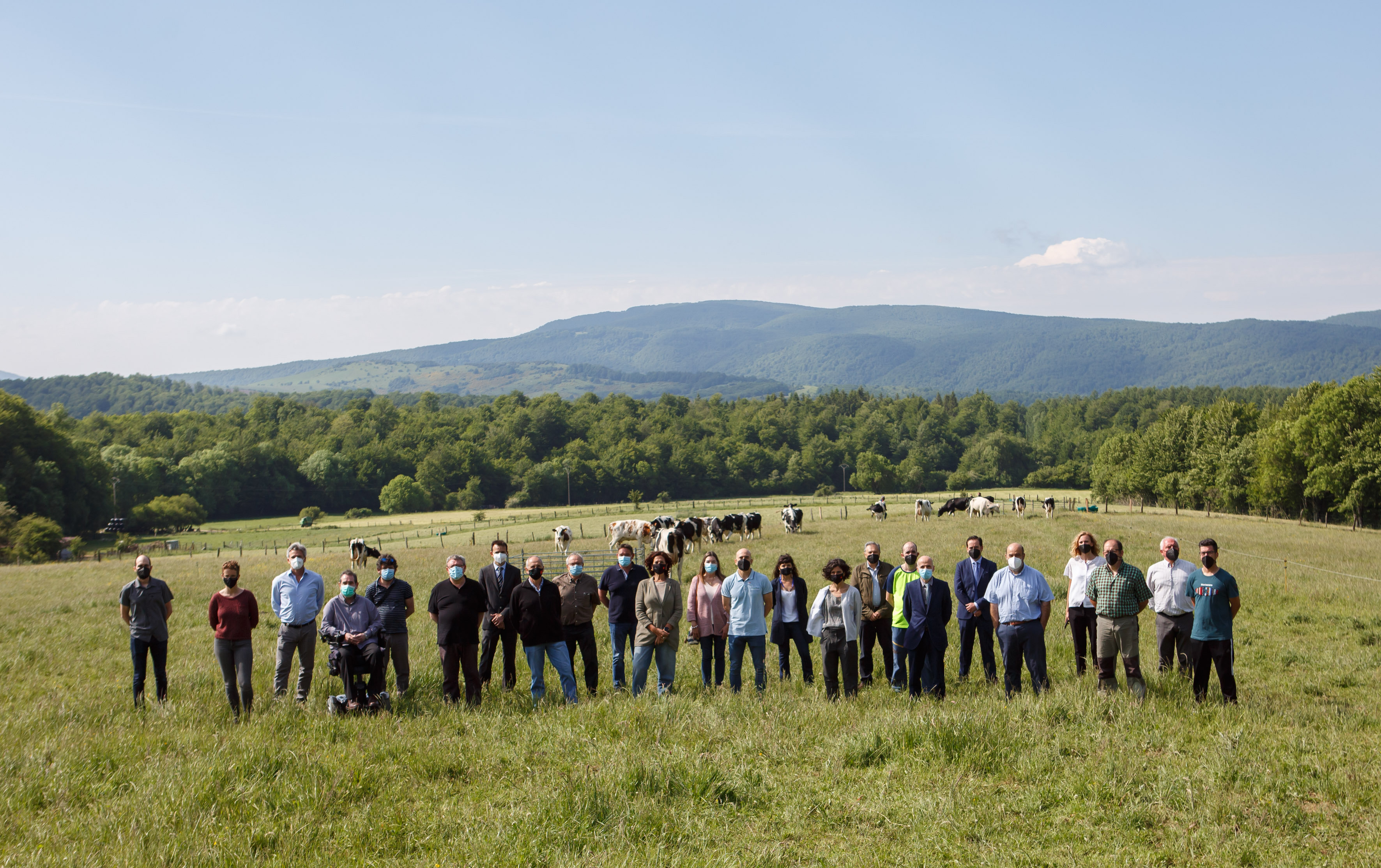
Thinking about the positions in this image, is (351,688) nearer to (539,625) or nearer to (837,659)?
(539,625)

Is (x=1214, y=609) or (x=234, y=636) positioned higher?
(x=234, y=636)

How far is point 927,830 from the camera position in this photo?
6074mm

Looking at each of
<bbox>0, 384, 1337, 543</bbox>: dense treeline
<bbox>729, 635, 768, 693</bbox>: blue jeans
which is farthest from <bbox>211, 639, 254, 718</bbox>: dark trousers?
<bbox>0, 384, 1337, 543</bbox>: dense treeline

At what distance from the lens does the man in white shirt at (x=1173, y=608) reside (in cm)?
991

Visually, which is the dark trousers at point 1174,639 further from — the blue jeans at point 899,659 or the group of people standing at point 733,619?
the blue jeans at point 899,659

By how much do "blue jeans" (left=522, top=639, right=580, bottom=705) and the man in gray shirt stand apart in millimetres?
4097

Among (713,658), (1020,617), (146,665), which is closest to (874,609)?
(1020,617)

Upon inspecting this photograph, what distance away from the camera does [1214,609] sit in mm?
9289

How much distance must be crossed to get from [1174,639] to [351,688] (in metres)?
9.19

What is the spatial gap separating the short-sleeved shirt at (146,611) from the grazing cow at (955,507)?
142 ft

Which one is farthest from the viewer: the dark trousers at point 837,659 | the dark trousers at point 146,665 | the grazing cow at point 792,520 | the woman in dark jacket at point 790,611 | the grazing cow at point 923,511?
the grazing cow at point 923,511

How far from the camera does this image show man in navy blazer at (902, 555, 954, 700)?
9984mm

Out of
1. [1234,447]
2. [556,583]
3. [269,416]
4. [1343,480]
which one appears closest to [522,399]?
[269,416]

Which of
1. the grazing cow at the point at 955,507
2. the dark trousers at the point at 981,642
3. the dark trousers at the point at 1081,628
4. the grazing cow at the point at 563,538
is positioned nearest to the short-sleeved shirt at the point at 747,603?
the dark trousers at the point at 981,642
